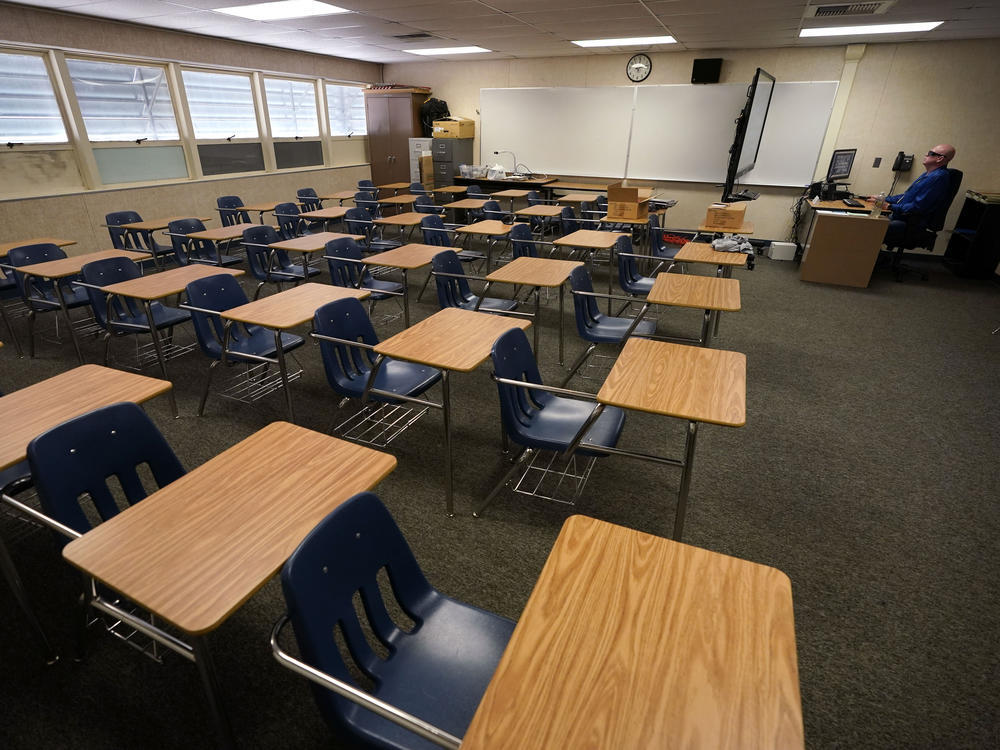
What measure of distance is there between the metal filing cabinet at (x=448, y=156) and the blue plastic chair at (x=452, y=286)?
6.31 meters

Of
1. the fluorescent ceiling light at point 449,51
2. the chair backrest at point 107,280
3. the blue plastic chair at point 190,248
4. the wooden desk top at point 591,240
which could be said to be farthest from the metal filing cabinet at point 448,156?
the chair backrest at point 107,280

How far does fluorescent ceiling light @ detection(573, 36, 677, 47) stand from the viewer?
6734mm

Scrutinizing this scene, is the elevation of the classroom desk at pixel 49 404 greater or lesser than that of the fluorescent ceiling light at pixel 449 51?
lesser

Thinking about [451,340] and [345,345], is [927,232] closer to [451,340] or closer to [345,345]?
[451,340]

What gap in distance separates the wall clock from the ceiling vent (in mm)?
3157

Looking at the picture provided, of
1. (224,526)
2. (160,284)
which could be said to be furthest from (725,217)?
(224,526)

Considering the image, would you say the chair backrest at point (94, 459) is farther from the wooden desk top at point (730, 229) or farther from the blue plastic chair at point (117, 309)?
the wooden desk top at point (730, 229)

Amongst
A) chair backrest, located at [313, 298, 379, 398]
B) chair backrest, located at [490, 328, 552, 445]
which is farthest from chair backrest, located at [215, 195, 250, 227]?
chair backrest, located at [490, 328, 552, 445]

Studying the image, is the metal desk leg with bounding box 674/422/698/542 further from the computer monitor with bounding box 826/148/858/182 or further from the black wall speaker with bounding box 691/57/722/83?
the black wall speaker with bounding box 691/57/722/83

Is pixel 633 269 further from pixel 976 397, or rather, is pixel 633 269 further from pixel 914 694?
pixel 914 694

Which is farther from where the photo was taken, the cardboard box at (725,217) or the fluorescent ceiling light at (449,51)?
the fluorescent ceiling light at (449,51)

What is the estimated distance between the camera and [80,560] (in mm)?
1139

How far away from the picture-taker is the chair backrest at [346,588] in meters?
1.04

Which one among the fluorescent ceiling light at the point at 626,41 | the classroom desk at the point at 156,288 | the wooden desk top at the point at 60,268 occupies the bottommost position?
the wooden desk top at the point at 60,268
